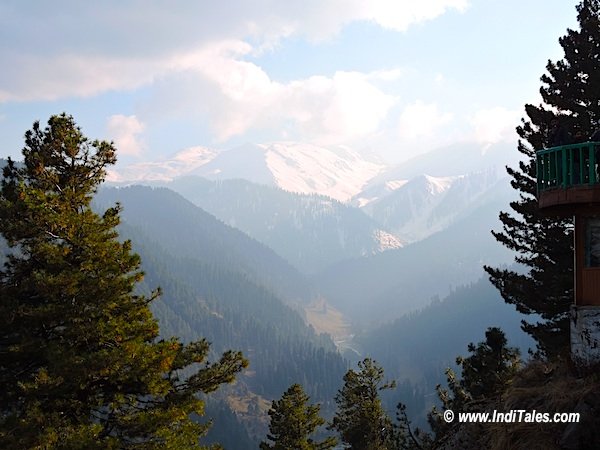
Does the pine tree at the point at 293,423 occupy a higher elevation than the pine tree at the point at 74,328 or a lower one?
lower

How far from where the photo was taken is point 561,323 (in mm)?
21125

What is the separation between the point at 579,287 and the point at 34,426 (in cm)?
1459

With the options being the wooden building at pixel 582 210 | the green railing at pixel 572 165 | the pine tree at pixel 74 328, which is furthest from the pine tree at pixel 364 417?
the pine tree at pixel 74 328

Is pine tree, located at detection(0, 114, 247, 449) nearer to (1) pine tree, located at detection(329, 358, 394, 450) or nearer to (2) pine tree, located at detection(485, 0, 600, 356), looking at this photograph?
(2) pine tree, located at detection(485, 0, 600, 356)

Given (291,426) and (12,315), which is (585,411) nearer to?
(12,315)

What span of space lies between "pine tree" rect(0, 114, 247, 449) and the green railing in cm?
1193

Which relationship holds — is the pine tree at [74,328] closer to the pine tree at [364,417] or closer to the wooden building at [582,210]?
the wooden building at [582,210]

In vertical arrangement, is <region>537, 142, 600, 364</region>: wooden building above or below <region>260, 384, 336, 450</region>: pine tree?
above

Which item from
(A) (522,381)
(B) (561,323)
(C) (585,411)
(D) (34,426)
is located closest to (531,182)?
(B) (561,323)

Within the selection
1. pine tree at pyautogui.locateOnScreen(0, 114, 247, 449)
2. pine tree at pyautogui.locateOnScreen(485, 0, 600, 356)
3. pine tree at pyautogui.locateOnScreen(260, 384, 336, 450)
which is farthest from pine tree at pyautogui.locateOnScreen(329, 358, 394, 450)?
pine tree at pyautogui.locateOnScreen(0, 114, 247, 449)

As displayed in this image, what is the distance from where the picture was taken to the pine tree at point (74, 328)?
12.2 m

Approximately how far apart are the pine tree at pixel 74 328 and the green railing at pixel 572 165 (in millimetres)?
11931

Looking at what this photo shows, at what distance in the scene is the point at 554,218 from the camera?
825 inches

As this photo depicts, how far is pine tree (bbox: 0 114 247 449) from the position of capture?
40.0ft
